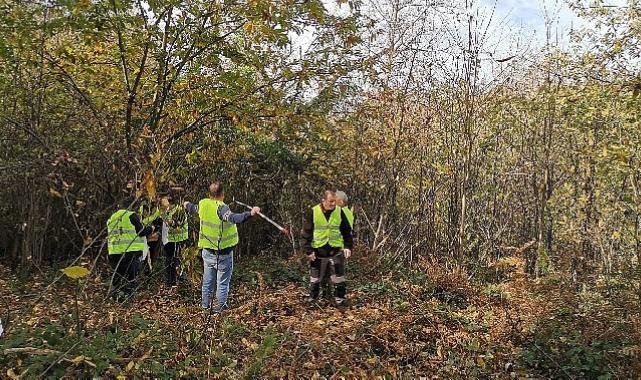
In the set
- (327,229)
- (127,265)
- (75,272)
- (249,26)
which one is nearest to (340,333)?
(327,229)

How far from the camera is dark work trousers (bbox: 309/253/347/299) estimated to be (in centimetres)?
825

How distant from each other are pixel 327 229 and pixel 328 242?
21cm

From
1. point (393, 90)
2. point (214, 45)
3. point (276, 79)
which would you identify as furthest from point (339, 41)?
point (393, 90)

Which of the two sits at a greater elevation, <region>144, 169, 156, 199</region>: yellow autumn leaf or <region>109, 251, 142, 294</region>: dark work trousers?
<region>144, 169, 156, 199</region>: yellow autumn leaf

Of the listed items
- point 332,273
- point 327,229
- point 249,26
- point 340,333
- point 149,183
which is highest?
point 249,26

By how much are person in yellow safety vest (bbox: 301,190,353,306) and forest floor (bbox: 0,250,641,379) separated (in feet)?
1.15

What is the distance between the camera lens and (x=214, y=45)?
316 inches

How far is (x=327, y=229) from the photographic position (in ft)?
26.9

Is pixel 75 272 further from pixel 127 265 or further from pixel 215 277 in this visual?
pixel 127 265

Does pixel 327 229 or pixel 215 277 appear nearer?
pixel 215 277

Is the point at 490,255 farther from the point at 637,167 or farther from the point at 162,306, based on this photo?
the point at 162,306

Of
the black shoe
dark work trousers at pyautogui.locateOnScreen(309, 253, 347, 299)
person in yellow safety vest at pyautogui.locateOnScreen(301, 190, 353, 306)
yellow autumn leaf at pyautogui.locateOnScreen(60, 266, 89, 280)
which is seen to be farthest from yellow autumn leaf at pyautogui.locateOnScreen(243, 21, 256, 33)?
yellow autumn leaf at pyautogui.locateOnScreen(60, 266, 89, 280)

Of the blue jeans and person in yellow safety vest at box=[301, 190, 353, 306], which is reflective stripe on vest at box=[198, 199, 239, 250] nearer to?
the blue jeans

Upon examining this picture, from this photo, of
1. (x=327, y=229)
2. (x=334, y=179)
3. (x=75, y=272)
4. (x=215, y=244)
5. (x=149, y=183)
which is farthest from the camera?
(x=334, y=179)
